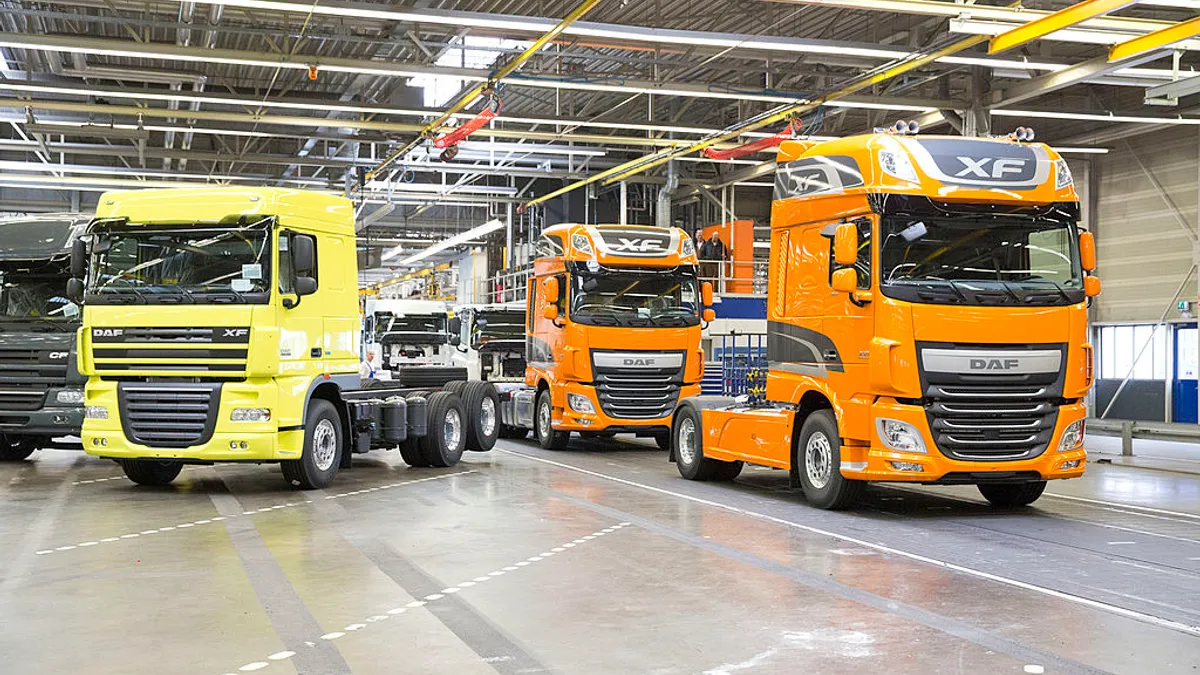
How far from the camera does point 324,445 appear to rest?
47.3ft

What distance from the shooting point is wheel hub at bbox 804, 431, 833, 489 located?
1233 cm

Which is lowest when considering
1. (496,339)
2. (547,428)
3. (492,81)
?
(547,428)

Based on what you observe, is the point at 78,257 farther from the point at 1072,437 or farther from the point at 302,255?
the point at 1072,437

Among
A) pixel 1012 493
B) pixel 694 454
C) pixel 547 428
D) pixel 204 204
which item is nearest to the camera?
pixel 1012 493

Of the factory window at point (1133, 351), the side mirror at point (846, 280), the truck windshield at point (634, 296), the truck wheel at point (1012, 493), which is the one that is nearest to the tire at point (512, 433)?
the truck windshield at point (634, 296)

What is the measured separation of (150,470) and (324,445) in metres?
2.01

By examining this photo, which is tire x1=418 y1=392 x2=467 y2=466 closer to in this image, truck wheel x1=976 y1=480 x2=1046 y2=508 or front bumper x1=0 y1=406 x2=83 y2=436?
front bumper x1=0 y1=406 x2=83 y2=436

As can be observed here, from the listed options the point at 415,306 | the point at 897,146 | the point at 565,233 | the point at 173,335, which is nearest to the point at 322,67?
the point at 565,233

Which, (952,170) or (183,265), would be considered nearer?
(952,170)

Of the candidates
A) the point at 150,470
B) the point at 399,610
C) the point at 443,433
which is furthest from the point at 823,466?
the point at 150,470

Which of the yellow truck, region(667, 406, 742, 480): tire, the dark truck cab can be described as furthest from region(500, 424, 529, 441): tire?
the yellow truck

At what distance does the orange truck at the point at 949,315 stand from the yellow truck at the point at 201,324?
5.37 meters

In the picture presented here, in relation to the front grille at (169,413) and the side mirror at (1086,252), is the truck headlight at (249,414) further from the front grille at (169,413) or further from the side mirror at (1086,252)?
the side mirror at (1086,252)

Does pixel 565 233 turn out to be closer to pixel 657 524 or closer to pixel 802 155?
pixel 802 155
